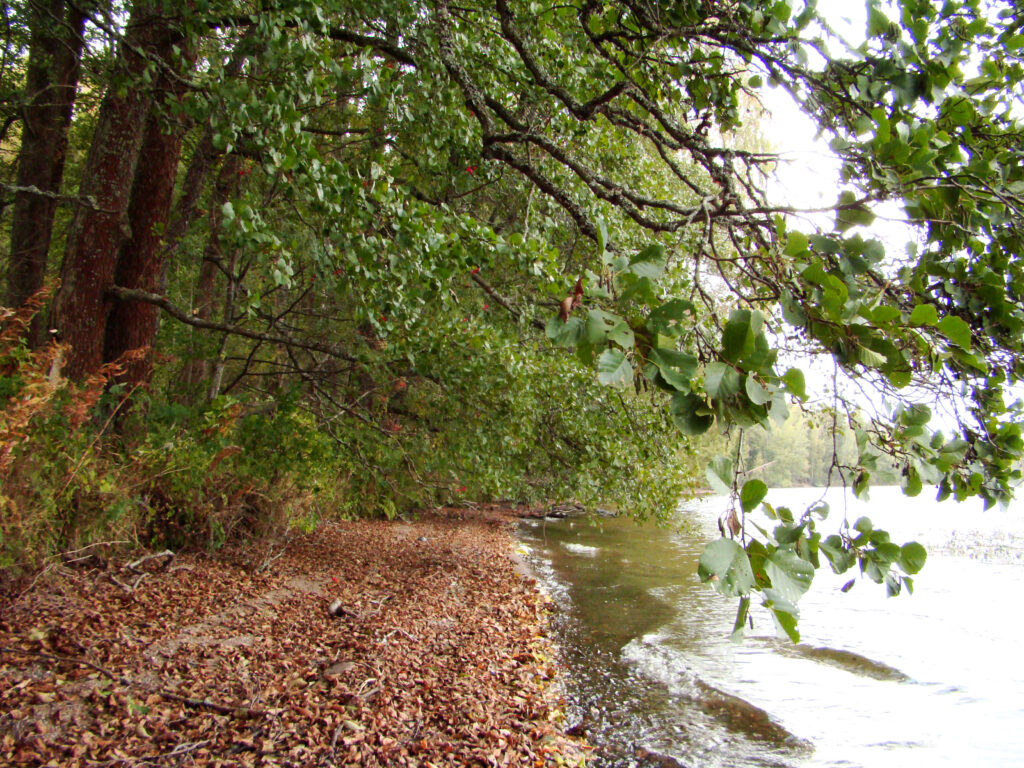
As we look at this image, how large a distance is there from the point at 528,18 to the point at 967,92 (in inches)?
125

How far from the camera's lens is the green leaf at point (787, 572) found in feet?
3.08

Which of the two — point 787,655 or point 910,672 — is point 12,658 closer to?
point 787,655

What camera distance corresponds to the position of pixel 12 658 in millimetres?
3385

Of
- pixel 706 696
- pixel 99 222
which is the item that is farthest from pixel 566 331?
pixel 99 222

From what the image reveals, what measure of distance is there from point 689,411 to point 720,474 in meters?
0.15

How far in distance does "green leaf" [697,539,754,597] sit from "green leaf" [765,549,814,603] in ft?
0.19

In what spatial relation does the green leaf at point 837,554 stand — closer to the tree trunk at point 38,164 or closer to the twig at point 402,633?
the twig at point 402,633

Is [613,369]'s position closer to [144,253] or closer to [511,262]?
[511,262]

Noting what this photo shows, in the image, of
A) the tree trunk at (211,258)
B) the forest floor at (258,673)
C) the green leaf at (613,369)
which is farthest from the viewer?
the tree trunk at (211,258)

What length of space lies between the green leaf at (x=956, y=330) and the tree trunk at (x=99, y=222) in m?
6.52

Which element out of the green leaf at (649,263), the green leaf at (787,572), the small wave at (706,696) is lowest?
the small wave at (706,696)

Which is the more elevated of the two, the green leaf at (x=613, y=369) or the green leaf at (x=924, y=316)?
the green leaf at (x=924, y=316)

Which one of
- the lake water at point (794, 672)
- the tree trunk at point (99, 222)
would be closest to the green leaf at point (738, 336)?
the lake water at point (794, 672)

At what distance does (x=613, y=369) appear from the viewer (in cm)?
97
